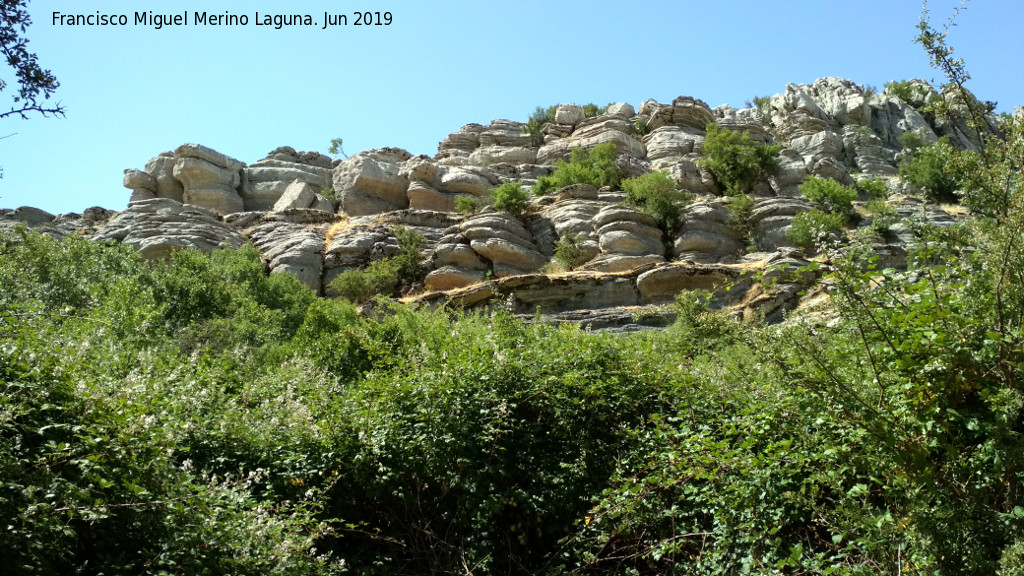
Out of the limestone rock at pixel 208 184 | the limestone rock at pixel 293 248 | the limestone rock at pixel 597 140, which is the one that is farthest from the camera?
the limestone rock at pixel 597 140

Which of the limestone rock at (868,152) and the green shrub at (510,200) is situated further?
the limestone rock at (868,152)

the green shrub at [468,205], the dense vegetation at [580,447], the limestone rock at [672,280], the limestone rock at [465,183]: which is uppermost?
the limestone rock at [465,183]

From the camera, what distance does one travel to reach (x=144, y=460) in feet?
19.5

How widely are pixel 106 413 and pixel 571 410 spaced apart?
436cm

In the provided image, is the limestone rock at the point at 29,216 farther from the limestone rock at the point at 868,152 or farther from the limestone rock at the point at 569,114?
the limestone rock at the point at 868,152

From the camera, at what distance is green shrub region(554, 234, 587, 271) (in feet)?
107

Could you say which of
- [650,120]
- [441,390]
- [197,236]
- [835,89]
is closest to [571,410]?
[441,390]

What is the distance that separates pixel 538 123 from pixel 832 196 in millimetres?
25003

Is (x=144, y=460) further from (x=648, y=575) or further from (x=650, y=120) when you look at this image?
(x=650, y=120)

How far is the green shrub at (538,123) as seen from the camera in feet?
176

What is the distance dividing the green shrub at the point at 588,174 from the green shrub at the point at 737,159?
5.18m

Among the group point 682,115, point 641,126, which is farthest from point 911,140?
point 641,126

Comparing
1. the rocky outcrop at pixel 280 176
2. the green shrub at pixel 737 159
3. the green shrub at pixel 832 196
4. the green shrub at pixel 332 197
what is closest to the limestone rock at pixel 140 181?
the rocky outcrop at pixel 280 176

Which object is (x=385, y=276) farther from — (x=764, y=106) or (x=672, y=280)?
(x=764, y=106)
